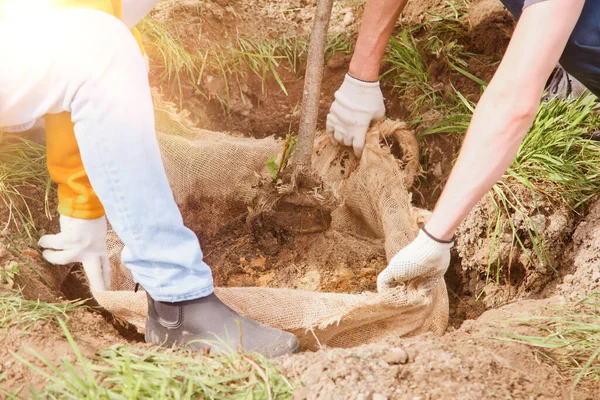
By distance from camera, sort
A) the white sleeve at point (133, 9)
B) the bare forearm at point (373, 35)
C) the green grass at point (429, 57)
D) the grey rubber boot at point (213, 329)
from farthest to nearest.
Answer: the green grass at point (429, 57), the bare forearm at point (373, 35), the white sleeve at point (133, 9), the grey rubber boot at point (213, 329)

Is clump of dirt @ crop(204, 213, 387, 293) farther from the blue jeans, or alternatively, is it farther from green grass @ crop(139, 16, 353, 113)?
the blue jeans

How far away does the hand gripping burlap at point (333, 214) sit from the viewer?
148 centimetres

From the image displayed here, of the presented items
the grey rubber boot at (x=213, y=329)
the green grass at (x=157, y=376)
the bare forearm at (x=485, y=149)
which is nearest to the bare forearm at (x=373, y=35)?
the bare forearm at (x=485, y=149)

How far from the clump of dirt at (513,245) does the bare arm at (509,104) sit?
448mm

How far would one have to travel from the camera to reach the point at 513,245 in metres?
1.78

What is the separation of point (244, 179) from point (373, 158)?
439 mm

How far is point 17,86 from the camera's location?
121 centimetres

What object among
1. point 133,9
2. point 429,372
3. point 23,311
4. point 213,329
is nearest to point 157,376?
point 213,329

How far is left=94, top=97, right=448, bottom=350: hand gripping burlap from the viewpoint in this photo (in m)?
1.48

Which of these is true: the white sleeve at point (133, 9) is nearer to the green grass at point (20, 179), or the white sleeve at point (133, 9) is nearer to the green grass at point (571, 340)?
the green grass at point (20, 179)

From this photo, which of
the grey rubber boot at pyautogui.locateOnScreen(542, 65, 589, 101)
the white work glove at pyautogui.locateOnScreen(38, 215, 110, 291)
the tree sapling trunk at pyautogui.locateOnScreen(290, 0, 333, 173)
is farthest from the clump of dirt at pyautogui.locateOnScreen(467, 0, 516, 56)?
the white work glove at pyautogui.locateOnScreen(38, 215, 110, 291)

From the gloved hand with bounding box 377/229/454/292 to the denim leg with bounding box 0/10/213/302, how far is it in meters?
0.50

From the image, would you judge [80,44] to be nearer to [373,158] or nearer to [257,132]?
[373,158]

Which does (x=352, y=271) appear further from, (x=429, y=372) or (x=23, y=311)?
(x=23, y=311)
